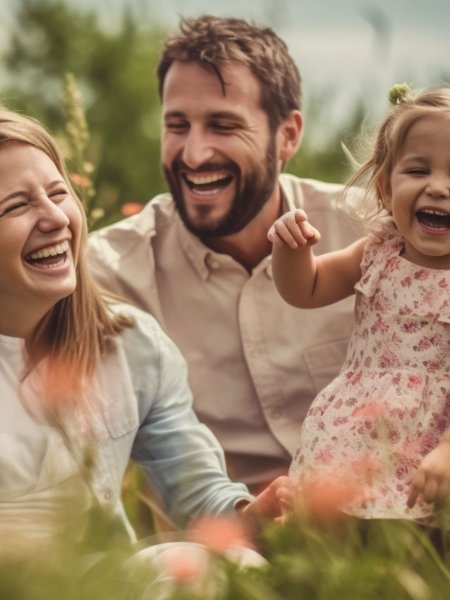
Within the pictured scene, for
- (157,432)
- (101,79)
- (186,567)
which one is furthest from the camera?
(101,79)

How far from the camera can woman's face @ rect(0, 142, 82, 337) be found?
2.60 metres

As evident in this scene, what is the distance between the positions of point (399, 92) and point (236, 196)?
963mm

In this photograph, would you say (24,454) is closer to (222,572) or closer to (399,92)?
(222,572)

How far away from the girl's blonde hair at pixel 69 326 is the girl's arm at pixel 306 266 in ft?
1.42

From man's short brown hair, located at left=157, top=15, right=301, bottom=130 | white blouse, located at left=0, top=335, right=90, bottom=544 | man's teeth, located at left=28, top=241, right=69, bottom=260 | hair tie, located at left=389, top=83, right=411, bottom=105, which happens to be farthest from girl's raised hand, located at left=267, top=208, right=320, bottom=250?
man's short brown hair, located at left=157, top=15, right=301, bottom=130

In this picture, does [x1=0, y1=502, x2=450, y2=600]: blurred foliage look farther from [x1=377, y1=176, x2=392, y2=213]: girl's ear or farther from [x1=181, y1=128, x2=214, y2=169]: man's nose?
[x1=181, y1=128, x2=214, y2=169]: man's nose

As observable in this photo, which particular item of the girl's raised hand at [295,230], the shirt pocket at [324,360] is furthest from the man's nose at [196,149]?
the girl's raised hand at [295,230]

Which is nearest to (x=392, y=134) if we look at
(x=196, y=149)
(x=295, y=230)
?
(x=295, y=230)

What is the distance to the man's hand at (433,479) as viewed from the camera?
2.35 m

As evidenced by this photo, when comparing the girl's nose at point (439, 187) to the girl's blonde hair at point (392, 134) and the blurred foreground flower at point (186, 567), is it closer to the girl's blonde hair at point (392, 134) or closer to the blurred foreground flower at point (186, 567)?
the girl's blonde hair at point (392, 134)

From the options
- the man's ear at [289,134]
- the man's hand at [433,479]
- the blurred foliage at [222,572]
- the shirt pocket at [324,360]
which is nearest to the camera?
the blurred foliage at [222,572]

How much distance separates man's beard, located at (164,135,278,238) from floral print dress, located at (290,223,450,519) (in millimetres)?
885

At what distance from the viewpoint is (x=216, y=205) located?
11.8 feet

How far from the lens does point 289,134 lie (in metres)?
3.94
